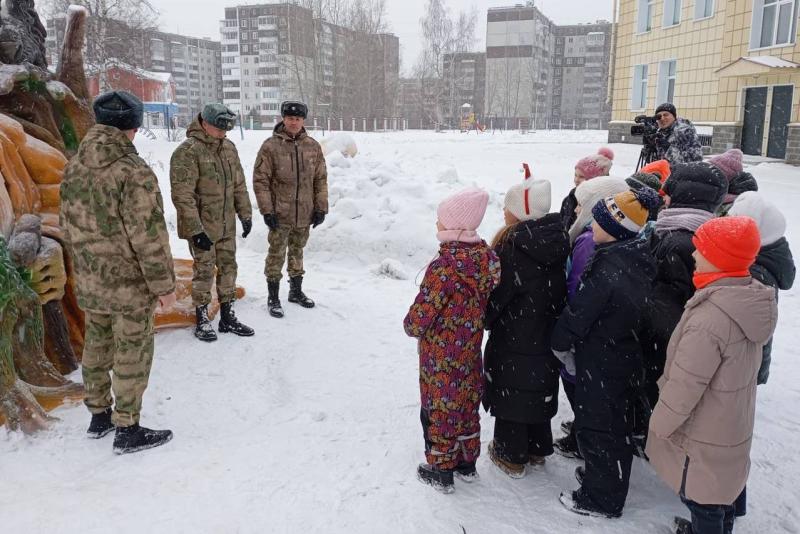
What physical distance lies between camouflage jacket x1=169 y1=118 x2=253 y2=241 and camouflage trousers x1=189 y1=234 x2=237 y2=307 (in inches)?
4.4

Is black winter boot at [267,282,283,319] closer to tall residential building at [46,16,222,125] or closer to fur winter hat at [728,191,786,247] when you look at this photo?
fur winter hat at [728,191,786,247]

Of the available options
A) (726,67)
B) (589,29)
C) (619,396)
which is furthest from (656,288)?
(589,29)

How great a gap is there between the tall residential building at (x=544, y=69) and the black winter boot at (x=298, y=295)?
50928 mm

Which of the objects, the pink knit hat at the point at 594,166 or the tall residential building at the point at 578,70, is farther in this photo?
the tall residential building at the point at 578,70

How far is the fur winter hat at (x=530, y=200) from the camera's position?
2.80 m

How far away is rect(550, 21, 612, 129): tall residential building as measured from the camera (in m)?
83.4

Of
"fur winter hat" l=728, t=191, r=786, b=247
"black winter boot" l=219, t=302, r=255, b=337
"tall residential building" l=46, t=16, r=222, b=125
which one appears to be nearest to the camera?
"fur winter hat" l=728, t=191, r=786, b=247

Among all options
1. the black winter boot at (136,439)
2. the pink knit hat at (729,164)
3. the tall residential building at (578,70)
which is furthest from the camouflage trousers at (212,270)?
the tall residential building at (578,70)

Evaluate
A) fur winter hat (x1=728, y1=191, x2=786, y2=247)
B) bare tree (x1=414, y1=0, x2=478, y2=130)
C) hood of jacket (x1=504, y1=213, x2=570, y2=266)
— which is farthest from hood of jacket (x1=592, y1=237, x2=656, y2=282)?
bare tree (x1=414, y1=0, x2=478, y2=130)

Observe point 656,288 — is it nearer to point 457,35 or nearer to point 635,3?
point 635,3

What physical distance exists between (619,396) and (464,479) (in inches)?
35.7

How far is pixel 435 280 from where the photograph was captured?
2.72m

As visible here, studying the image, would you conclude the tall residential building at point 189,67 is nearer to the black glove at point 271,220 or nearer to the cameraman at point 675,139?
the black glove at point 271,220

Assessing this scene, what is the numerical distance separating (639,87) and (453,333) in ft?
76.1
